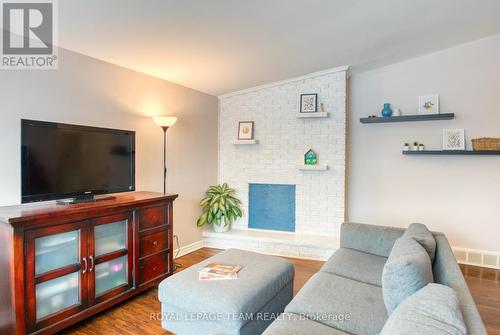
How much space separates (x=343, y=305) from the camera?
1658 millimetres

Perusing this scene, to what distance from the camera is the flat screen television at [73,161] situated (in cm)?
207

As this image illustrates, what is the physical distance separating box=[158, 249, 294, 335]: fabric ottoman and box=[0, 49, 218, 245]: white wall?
4.89 feet

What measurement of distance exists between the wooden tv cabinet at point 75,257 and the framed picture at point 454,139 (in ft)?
11.5

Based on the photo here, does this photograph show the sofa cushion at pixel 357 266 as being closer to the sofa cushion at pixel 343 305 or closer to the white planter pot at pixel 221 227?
the sofa cushion at pixel 343 305

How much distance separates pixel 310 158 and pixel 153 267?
2523 millimetres

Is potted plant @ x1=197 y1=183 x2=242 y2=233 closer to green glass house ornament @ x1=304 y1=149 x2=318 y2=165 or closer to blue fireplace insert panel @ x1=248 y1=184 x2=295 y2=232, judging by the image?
blue fireplace insert panel @ x1=248 y1=184 x2=295 y2=232

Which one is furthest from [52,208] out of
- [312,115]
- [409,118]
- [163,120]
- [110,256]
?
[409,118]

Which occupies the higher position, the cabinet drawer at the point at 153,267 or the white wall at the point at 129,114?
the white wall at the point at 129,114

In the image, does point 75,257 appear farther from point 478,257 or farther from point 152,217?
point 478,257

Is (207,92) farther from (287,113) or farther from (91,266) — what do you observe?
(91,266)

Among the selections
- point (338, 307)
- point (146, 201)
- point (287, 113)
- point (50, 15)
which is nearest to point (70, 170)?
point (146, 201)

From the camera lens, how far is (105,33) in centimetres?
Answer: 234

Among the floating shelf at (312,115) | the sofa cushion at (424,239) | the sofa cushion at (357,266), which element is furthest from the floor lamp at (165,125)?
the sofa cushion at (424,239)

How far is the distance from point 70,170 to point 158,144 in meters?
1.26
